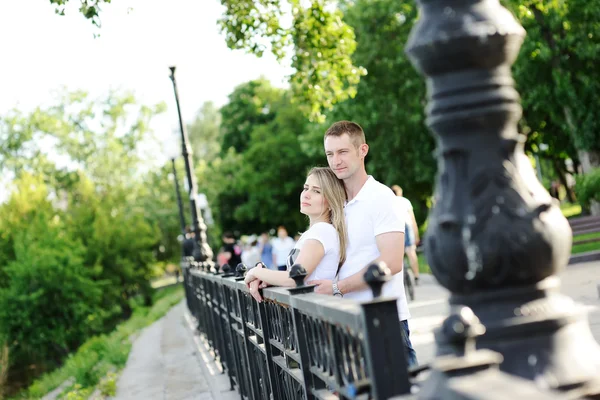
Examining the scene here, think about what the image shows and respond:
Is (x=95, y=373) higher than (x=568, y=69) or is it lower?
lower

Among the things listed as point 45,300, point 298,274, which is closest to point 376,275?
point 298,274

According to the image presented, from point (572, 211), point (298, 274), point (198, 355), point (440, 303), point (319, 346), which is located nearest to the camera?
point (319, 346)

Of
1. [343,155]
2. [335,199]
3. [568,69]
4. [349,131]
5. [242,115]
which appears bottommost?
[335,199]

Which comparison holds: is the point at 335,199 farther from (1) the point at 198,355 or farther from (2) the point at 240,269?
(1) the point at 198,355

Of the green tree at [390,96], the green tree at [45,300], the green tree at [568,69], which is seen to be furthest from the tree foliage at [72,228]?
the green tree at [568,69]

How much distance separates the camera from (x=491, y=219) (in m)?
2.56

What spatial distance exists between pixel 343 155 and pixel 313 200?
0.34 m

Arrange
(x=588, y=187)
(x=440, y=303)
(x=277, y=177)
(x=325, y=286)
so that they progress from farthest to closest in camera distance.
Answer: (x=277, y=177) < (x=588, y=187) < (x=440, y=303) < (x=325, y=286)

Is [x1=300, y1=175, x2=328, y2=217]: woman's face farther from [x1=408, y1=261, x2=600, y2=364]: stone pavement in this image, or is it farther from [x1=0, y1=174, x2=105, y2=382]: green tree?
[x1=0, y1=174, x2=105, y2=382]: green tree

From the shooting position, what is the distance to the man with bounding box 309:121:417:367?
4859 mm

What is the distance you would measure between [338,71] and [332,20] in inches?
35.7

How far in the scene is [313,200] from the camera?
207 inches

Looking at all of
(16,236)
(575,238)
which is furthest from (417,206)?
(575,238)

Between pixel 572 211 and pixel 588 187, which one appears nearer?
pixel 588 187
